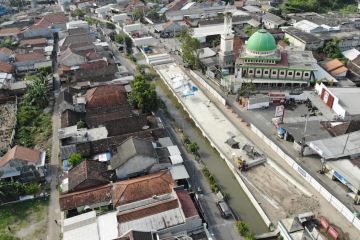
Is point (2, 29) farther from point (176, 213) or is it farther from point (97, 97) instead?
point (176, 213)

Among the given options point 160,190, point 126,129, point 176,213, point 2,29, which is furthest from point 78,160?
point 2,29

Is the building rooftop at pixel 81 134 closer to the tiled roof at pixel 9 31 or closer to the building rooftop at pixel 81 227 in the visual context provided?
the building rooftop at pixel 81 227

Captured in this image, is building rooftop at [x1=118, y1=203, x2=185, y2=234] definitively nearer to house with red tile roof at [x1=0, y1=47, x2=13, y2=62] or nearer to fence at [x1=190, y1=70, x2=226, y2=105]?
fence at [x1=190, y1=70, x2=226, y2=105]

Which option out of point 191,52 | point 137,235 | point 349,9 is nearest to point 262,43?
point 191,52

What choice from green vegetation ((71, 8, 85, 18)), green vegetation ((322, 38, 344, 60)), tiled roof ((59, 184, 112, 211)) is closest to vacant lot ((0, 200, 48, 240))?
tiled roof ((59, 184, 112, 211))

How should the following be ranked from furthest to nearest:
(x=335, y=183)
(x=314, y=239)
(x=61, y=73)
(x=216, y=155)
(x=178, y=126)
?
1. (x=61, y=73)
2. (x=178, y=126)
3. (x=216, y=155)
4. (x=335, y=183)
5. (x=314, y=239)

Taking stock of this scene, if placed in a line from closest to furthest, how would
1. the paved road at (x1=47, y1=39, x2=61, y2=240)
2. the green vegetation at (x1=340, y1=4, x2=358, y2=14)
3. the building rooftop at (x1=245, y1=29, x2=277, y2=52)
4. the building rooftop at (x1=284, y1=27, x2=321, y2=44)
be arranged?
the paved road at (x1=47, y1=39, x2=61, y2=240) < the building rooftop at (x1=245, y1=29, x2=277, y2=52) < the building rooftop at (x1=284, y1=27, x2=321, y2=44) < the green vegetation at (x1=340, y1=4, x2=358, y2=14)

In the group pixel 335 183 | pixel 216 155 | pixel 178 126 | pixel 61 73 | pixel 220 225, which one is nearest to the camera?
pixel 220 225
